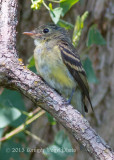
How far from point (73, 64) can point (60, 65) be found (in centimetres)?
21

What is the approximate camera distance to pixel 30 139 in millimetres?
4992

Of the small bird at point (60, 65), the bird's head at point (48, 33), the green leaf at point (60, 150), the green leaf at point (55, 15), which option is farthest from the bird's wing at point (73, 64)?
the green leaf at point (60, 150)

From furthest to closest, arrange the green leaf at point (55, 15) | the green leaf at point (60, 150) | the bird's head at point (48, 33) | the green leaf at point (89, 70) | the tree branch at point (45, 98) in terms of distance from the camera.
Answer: the green leaf at point (89, 70), the bird's head at point (48, 33), the green leaf at point (60, 150), the green leaf at point (55, 15), the tree branch at point (45, 98)

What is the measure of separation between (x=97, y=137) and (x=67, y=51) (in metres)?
1.33

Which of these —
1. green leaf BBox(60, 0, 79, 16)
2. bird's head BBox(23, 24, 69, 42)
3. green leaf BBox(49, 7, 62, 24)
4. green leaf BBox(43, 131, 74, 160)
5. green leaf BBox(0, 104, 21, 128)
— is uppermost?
green leaf BBox(60, 0, 79, 16)

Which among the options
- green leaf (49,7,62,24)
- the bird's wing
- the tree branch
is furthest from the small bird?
the tree branch

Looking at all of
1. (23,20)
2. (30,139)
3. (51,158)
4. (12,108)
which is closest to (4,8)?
(12,108)

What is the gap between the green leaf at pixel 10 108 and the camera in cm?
362

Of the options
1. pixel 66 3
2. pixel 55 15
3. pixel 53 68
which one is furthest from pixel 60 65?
pixel 66 3

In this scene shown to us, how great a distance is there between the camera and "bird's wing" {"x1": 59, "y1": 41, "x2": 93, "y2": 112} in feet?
12.3

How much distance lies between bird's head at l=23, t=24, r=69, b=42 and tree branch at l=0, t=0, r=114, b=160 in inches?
37.0

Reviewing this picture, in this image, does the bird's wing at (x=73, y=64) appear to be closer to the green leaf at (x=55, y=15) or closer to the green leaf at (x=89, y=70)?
the green leaf at (x=89, y=70)

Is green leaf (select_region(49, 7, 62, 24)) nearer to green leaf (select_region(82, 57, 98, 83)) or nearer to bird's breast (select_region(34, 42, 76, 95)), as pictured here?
bird's breast (select_region(34, 42, 76, 95))

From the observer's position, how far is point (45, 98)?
2982mm
